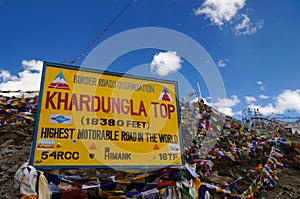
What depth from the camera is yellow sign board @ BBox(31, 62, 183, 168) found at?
3.93 m

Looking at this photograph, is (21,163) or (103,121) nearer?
(103,121)

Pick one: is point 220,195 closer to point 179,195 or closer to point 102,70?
point 179,195

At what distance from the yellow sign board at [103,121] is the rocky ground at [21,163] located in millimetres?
1190

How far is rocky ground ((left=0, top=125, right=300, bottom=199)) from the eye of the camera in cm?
473

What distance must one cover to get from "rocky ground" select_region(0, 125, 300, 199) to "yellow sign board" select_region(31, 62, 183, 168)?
119 centimetres

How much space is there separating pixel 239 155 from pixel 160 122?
11.8ft

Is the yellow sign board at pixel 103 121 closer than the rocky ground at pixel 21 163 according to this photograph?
Yes

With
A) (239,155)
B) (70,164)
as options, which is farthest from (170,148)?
(239,155)

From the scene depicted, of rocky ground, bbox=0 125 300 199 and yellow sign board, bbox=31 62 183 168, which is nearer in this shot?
yellow sign board, bbox=31 62 183 168

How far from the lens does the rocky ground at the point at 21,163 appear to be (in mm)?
4734

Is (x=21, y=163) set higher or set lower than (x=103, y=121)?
lower

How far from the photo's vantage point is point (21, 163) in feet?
16.8

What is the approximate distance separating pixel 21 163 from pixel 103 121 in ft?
7.75

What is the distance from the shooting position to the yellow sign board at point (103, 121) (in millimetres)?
3932
